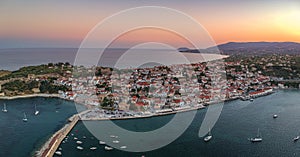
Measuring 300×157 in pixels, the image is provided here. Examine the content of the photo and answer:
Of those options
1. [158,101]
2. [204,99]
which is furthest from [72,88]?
[204,99]

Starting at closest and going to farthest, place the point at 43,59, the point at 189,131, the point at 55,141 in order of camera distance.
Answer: the point at 55,141 → the point at 189,131 → the point at 43,59

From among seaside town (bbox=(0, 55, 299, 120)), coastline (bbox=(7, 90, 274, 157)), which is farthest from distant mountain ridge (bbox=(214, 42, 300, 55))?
coastline (bbox=(7, 90, 274, 157))

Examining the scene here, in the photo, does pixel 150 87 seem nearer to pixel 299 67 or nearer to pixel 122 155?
pixel 122 155

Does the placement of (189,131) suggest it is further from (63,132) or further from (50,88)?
(50,88)


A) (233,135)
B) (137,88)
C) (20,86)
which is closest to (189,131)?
(233,135)

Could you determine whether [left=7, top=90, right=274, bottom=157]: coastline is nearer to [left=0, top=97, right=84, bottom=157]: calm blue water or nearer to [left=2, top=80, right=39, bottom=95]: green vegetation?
[left=0, top=97, right=84, bottom=157]: calm blue water

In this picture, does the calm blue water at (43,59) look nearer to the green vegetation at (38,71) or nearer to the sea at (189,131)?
the green vegetation at (38,71)

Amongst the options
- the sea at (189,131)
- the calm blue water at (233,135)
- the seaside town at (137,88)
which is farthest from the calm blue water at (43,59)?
the calm blue water at (233,135)
